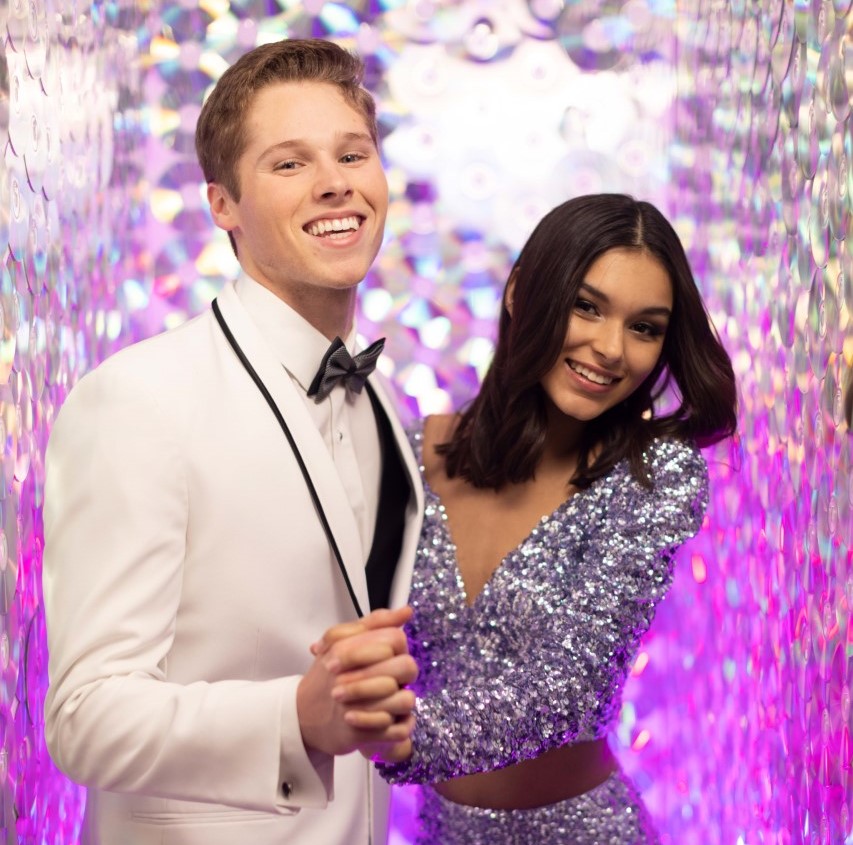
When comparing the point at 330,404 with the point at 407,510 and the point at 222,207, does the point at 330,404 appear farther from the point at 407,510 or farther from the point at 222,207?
the point at 222,207

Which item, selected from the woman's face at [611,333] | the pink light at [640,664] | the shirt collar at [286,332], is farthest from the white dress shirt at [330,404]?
the pink light at [640,664]

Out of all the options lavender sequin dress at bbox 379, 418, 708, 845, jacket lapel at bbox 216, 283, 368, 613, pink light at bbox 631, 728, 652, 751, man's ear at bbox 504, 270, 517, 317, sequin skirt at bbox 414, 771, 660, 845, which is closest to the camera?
jacket lapel at bbox 216, 283, 368, 613

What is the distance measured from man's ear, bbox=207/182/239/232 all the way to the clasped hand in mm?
848

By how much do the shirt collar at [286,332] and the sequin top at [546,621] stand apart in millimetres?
468

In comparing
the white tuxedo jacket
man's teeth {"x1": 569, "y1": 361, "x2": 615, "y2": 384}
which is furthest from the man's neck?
man's teeth {"x1": 569, "y1": 361, "x2": 615, "y2": 384}

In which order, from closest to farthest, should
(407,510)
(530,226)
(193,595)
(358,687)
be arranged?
(358,687)
(193,595)
(407,510)
(530,226)

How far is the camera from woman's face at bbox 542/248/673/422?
2.06 meters

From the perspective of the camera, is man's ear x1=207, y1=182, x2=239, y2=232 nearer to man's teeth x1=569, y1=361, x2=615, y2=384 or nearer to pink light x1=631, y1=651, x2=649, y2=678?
man's teeth x1=569, y1=361, x2=615, y2=384

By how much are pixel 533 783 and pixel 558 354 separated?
0.80 m

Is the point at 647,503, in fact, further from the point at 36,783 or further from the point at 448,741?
the point at 36,783

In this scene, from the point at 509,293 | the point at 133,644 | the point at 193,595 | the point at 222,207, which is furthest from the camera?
the point at 509,293

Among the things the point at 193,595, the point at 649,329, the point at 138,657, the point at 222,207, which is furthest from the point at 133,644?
the point at 649,329

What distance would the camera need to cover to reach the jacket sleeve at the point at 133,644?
1.38 metres

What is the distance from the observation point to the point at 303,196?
181cm
